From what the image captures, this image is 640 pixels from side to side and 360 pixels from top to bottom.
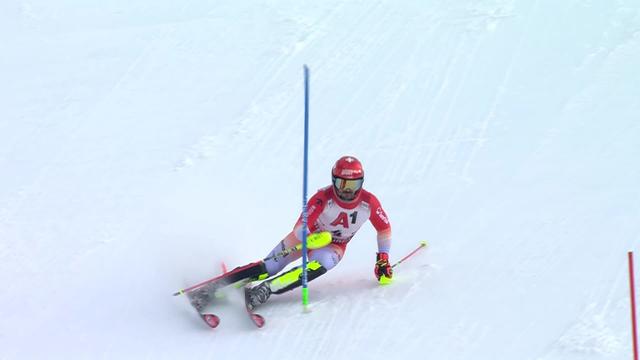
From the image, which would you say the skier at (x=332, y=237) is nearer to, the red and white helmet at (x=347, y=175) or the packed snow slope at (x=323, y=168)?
the red and white helmet at (x=347, y=175)

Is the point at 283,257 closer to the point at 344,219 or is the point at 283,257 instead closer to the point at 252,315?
the point at 344,219

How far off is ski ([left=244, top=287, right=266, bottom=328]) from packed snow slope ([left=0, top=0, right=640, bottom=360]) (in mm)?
115

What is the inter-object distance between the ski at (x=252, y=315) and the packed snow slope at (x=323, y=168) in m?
0.12

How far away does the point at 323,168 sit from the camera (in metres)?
11.4

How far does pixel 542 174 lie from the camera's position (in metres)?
10.6

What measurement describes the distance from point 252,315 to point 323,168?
349cm

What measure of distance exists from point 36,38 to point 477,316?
31.0 feet

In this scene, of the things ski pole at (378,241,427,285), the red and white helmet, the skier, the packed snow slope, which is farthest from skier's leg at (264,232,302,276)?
ski pole at (378,241,427,285)

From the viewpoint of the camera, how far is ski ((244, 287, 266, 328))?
26.5 feet

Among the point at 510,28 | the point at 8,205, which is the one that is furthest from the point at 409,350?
the point at 510,28

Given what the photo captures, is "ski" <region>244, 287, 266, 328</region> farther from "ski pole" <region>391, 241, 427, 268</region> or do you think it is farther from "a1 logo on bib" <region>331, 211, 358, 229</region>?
"ski pole" <region>391, 241, 427, 268</region>

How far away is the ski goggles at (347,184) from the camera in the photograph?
8.29 m

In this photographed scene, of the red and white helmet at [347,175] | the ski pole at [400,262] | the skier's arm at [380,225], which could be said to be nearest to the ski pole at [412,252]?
the ski pole at [400,262]

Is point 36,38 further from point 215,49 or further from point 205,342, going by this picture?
point 205,342
